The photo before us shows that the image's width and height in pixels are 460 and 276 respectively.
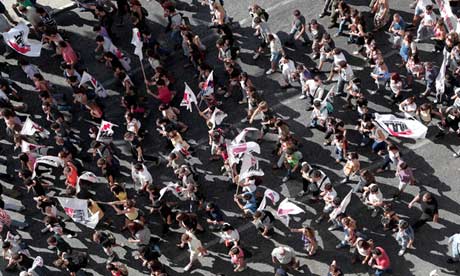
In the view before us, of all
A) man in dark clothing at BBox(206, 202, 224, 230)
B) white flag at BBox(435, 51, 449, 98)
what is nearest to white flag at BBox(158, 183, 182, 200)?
man in dark clothing at BBox(206, 202, 224, 230)

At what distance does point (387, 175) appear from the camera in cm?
2280

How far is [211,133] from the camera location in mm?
22984

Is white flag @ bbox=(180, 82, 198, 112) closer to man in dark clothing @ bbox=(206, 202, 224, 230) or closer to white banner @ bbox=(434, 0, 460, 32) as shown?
man in dark clothing @ bbox=(206, 202, 224, 230)

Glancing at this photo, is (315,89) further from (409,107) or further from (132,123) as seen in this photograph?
(132,123)

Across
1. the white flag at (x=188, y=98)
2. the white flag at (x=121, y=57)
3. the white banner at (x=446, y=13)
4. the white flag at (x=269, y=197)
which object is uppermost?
the white banner at (x=446, y=13)

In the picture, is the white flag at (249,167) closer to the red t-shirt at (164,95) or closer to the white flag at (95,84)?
the red t-shirt at (164,95)

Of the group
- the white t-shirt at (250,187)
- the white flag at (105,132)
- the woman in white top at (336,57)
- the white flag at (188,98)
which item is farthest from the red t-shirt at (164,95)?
the woman in white top at (336,57)

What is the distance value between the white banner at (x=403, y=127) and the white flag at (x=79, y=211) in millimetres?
8481

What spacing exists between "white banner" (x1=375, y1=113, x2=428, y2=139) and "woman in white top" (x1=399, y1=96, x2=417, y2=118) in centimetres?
118

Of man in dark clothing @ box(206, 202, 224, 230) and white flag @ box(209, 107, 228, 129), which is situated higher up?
white flag @ box(209, 107, 228, 129)

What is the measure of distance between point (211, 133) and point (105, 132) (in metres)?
3.19

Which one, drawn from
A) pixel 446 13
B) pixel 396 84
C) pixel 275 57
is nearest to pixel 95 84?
pixel 275 57

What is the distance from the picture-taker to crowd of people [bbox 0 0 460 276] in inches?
835

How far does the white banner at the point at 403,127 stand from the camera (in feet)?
70.5
